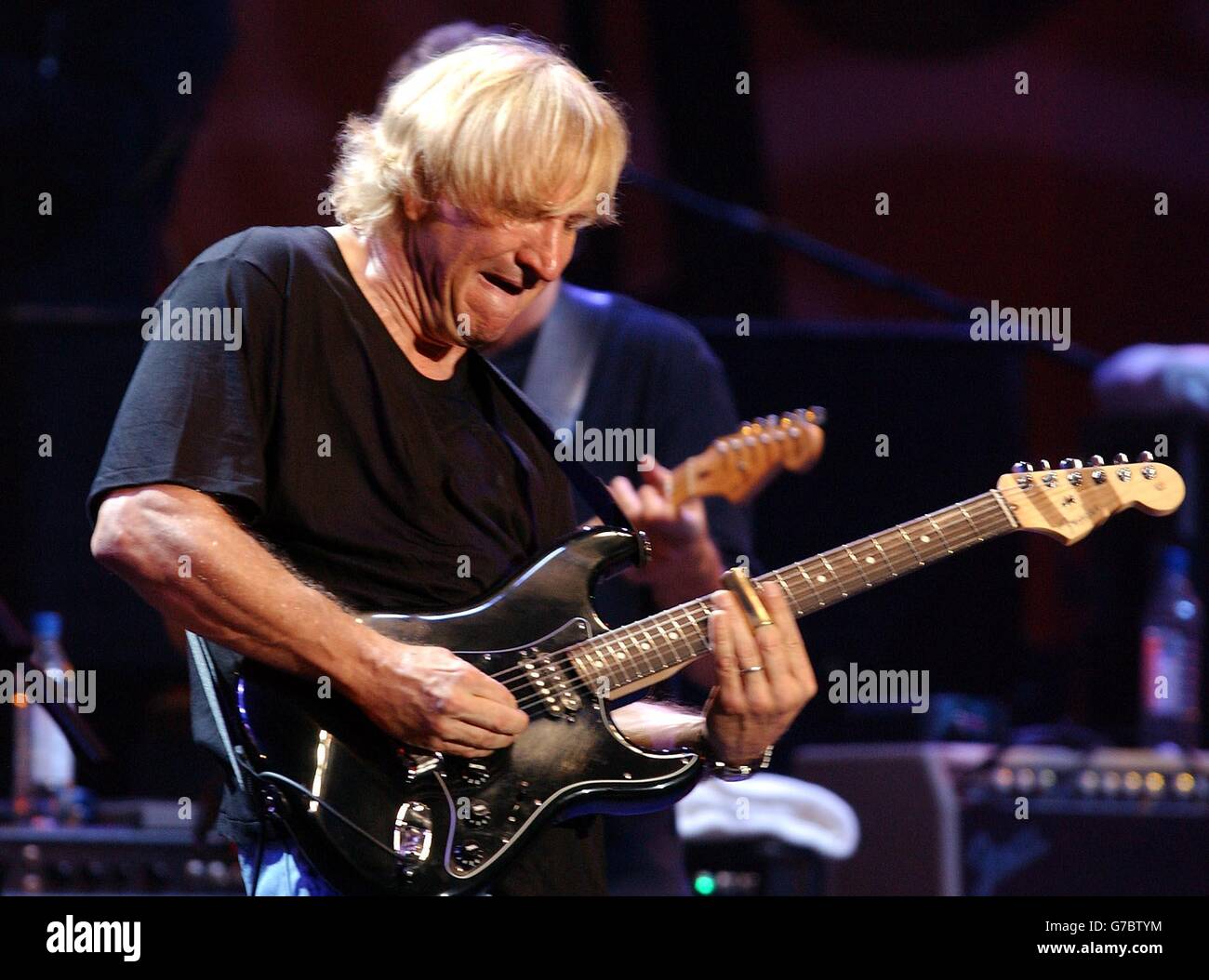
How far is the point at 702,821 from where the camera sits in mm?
Answer: 4215

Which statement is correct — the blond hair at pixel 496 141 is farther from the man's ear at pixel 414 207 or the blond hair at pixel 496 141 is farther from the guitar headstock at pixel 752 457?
the guitar headstock at pixel 752 457

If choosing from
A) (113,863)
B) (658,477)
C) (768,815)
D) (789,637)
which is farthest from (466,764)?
(768,815)

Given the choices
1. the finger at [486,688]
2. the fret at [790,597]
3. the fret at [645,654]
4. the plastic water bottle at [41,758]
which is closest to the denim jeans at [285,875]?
the finger at [486,688]

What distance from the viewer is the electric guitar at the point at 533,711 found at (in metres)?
2.29

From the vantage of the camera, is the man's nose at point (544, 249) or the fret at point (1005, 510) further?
the fret at point (1005, 510)

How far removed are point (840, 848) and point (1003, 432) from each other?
1.52m

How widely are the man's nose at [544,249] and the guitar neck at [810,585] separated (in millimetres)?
604

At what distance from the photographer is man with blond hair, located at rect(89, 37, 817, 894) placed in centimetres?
225

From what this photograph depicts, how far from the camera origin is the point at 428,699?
7.61 ft

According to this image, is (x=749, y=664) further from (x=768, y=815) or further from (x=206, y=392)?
(x=768, y=815)

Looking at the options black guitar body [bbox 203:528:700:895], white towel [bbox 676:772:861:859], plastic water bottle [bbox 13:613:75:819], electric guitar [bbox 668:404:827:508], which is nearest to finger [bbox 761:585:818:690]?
black guitar body [bbox 203:528:700:895]

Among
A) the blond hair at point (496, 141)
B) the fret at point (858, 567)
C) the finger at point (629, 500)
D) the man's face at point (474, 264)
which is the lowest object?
the fret at point (858, 567)
